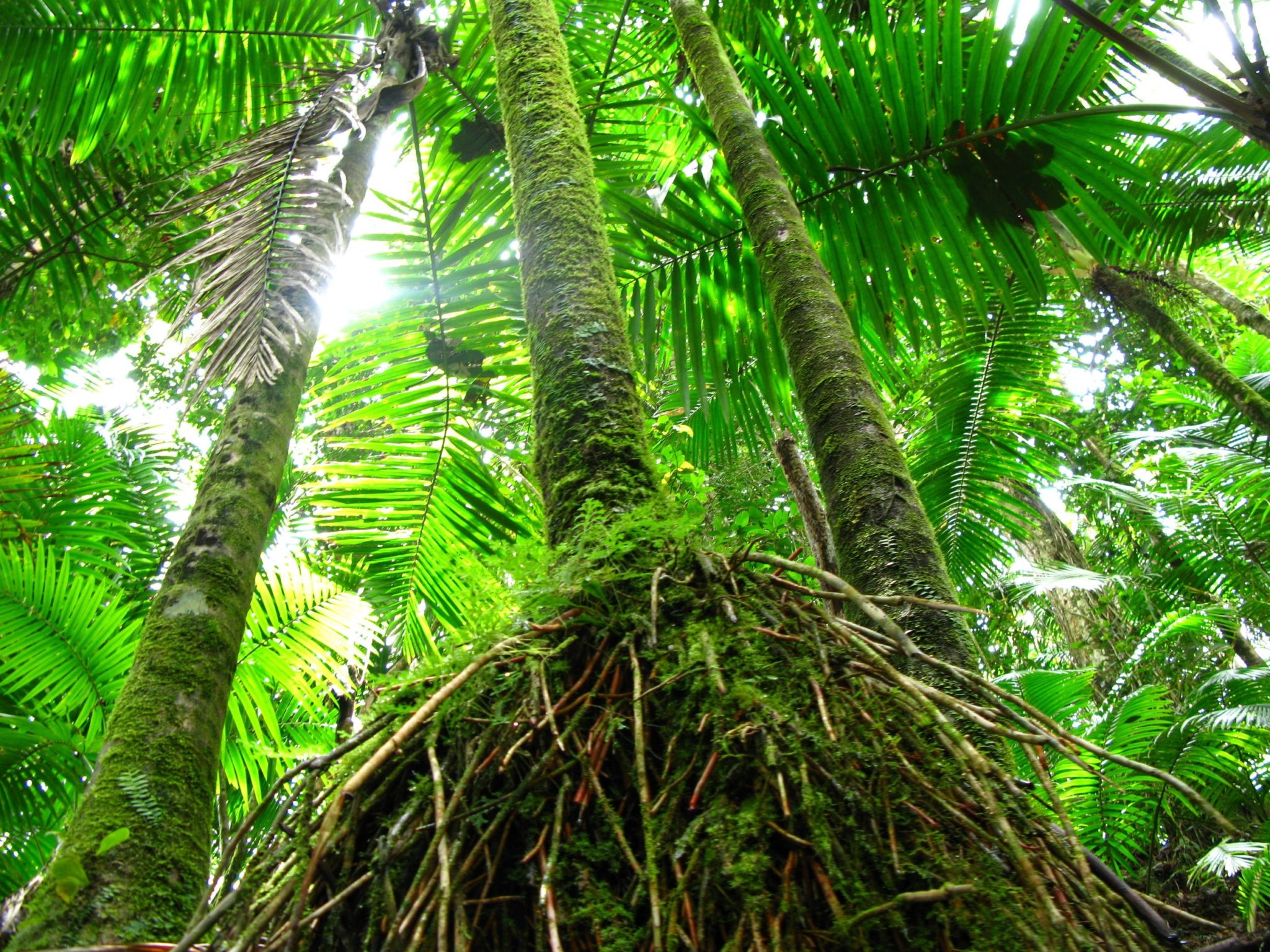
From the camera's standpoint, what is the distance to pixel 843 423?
149 centimetres

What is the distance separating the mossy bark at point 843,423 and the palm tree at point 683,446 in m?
0.02

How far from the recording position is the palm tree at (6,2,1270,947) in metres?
0.77

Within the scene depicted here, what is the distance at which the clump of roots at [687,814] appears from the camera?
71cm

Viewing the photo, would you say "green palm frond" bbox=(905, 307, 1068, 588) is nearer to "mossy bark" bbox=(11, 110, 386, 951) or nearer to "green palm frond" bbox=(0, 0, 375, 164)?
"mossy bark" bbox=(11, 110, 386, 951)

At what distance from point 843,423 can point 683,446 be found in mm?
3499

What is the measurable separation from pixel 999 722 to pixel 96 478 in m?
4.37

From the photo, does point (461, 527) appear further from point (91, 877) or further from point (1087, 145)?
point (1087, 145)

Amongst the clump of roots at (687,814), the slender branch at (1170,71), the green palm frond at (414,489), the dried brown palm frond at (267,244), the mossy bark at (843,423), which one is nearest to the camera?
the clump of roots at (687,814)

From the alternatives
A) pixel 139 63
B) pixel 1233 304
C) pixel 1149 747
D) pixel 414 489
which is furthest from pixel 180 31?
pixel 1233 304

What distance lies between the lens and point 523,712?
2.96ft

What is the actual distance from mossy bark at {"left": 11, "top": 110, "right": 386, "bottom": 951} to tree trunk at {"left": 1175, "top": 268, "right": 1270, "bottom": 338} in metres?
6.35

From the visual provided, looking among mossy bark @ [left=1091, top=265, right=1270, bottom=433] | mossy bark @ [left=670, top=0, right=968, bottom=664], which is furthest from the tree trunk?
mossy bark @ [left=670, top=0, right=968, bottom=664]

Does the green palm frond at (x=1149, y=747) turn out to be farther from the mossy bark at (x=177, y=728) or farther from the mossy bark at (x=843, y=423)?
the mossy bark at (x=177, y=728)

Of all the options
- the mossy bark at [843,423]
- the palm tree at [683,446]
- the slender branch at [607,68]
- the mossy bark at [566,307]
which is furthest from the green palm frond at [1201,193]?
the mossy bark at [566,307]
